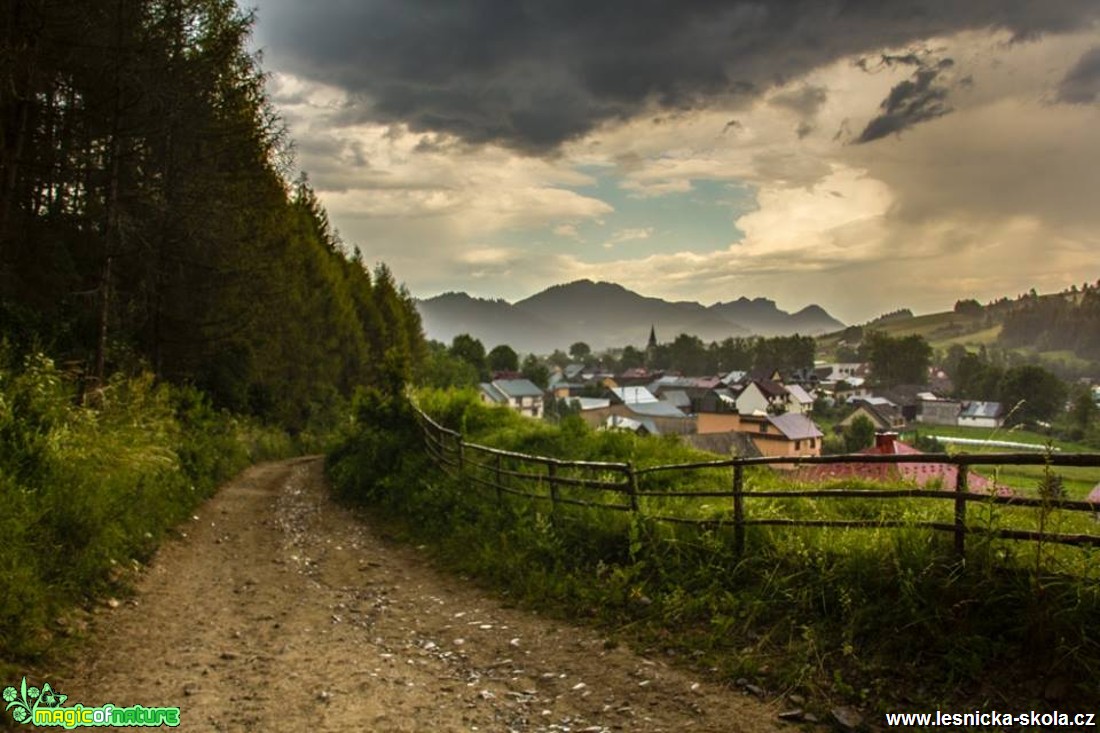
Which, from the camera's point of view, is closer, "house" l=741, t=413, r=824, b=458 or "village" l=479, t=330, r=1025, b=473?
"village" l=479, t=330, r=1025, b=473

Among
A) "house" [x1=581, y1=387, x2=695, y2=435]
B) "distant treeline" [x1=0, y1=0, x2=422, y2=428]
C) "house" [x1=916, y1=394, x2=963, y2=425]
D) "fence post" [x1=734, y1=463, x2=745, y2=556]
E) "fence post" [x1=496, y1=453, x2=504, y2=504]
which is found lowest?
"house" [x1=581, y1=387, x2=695, y2=435]

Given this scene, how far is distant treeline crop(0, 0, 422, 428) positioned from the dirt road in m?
8.55

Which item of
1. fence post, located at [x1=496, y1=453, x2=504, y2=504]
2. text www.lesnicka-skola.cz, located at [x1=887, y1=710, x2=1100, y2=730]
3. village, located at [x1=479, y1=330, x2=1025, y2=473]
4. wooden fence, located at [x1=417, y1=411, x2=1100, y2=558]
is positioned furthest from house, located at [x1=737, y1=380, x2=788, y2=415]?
text www.lesnicka-skola.cz, located at [x1=887, y1=710, x2=1100, y2=730]

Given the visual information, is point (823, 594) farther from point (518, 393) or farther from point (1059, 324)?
point (1059, 324)

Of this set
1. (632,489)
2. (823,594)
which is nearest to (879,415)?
(632,489)

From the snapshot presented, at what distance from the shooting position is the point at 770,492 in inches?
287

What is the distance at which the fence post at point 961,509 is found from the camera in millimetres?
5770

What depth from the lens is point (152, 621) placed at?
7520 millimetres

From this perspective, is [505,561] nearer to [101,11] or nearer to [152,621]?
[152,621]

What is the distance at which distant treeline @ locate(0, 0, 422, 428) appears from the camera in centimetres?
1355

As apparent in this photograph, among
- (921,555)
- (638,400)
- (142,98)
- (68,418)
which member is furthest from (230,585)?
(638,400)

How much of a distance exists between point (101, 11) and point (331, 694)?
14.2 metres

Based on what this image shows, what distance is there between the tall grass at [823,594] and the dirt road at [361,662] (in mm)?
578

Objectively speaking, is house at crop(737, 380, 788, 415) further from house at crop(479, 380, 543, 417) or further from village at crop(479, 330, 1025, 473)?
house at crop(479, 380, 543, 417)
